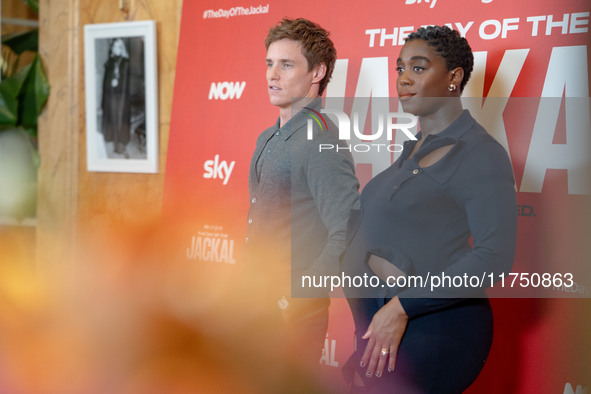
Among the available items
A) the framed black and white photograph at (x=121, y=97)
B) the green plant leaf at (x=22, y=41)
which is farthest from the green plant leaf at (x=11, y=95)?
the framed black and white photograph at (x=121, y=97)

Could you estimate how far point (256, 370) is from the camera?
1483mm

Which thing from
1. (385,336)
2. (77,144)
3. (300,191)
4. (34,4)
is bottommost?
(385,336)

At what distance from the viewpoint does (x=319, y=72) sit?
5.23 ft

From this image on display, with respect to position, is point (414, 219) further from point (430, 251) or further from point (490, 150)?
point (490, 150)

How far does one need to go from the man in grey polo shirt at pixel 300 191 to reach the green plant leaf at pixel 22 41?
1.49m

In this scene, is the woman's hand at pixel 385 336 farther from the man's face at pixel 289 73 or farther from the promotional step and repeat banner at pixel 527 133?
the man's face at pixel 289 73

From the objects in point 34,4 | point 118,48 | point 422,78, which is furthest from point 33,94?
point 422,78

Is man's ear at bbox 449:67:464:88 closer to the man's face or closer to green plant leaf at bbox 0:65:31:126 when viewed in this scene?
the man's face

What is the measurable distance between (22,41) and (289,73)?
1620 mm

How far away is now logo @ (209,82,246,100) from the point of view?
1.90m

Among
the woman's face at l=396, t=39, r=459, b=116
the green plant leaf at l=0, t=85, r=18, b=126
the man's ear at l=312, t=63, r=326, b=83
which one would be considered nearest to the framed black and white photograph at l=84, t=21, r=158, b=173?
the green plant leaf at l=0, t=85, r=18, b=126

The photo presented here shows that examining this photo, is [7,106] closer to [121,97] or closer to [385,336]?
[121,97]

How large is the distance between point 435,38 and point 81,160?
63.0 inches

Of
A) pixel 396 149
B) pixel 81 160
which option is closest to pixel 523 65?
pixel 396 149
